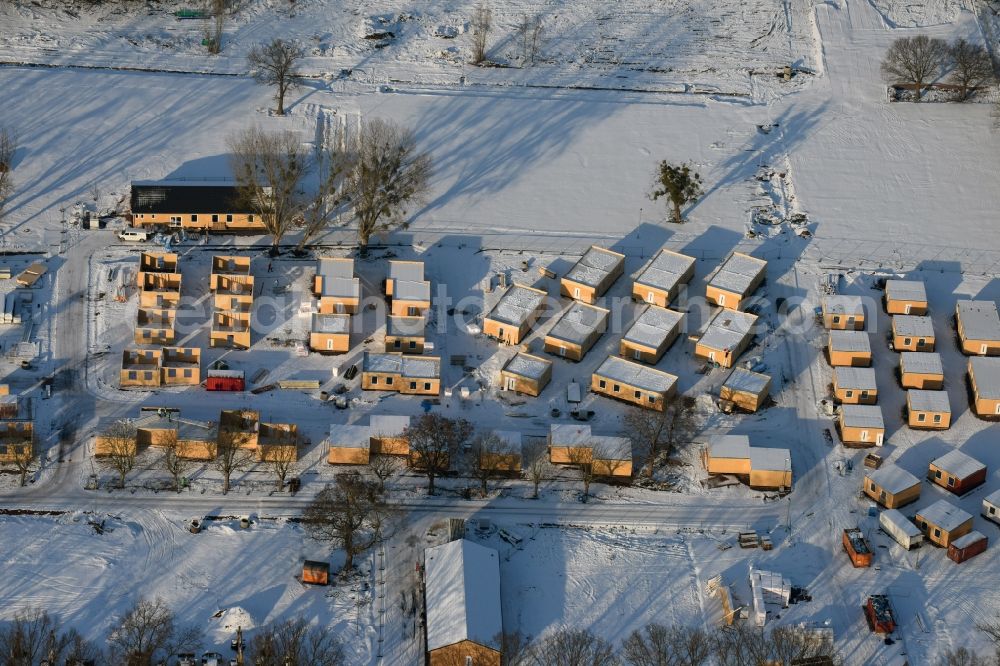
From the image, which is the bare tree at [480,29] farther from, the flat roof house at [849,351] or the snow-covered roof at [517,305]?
the flat roof house at [849,351]

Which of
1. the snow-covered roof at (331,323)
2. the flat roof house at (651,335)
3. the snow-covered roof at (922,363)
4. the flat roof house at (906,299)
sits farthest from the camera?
the flat roof house at (906,299)

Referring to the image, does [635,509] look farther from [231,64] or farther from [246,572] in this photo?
[231,64]

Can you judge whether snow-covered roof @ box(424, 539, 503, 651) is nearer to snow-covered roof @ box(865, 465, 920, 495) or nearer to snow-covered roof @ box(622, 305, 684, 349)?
snow-covered roof @ box(622, 305, 684, 349)

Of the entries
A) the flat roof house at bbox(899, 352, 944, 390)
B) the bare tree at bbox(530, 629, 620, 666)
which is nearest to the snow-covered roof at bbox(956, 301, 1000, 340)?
the flat roof house at bbox(899, 352, 944, 390)

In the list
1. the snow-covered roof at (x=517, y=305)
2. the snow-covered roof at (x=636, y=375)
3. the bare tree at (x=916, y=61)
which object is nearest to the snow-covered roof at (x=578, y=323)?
the snow-covered roof at (x=517, y=305)

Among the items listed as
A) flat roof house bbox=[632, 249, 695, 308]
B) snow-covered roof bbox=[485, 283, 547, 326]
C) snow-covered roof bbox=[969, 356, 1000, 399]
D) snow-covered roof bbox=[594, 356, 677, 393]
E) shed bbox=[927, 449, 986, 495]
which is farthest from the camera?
flat roof house bbox=[632, 249, 695, 308]

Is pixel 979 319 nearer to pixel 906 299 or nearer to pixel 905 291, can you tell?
pixel 906 299

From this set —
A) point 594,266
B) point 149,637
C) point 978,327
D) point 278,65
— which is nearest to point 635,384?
point 594,266
